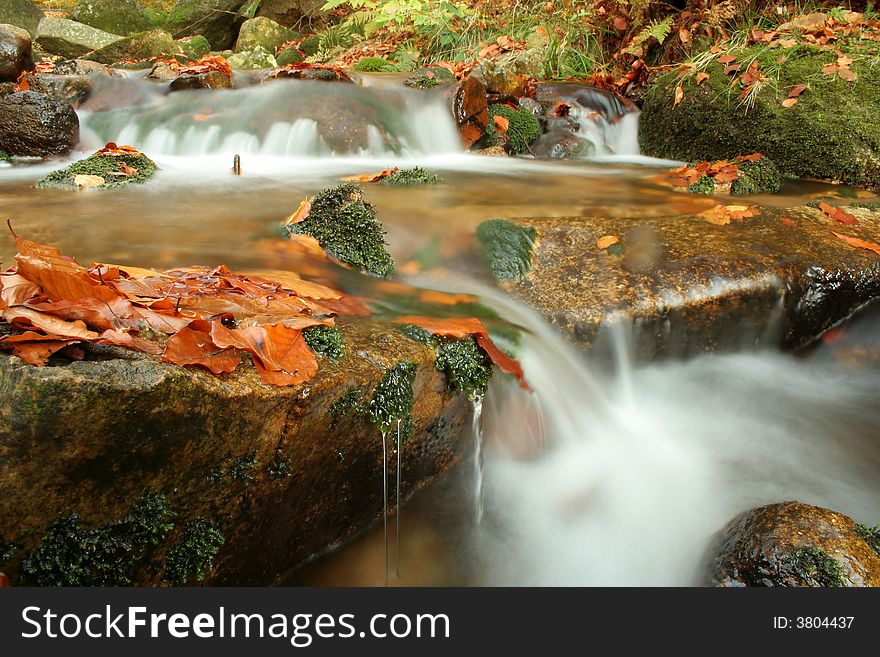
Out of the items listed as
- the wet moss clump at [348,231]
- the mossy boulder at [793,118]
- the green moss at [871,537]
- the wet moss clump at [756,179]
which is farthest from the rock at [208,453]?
the mossy boulder at [793,118]

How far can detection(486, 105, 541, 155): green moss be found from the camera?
813 cm

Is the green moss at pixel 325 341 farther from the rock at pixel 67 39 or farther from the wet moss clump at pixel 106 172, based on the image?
the rock at pixel 67 39

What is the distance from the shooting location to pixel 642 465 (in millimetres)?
3209

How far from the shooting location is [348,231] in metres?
3.69

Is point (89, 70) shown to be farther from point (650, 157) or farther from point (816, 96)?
point (816, 96)

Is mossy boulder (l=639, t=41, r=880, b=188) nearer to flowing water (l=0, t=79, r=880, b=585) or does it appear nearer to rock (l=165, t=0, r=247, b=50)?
flowing water (l=0, t=79, r=880, b=585)

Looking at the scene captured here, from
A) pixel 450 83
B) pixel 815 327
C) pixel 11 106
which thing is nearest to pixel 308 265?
pixel 815 327

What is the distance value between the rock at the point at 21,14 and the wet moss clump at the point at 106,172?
47.1 ft

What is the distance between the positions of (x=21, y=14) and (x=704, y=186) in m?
19.1

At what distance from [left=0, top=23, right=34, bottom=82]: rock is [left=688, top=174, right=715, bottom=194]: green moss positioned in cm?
793

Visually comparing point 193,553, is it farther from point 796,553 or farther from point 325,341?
point 796,553

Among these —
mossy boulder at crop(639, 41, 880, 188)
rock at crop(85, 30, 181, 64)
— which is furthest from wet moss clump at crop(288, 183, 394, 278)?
rock at crop(85, 30, 181, 64)

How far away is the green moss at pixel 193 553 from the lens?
2.01m

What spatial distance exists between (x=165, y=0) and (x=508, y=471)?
22.5 metres
